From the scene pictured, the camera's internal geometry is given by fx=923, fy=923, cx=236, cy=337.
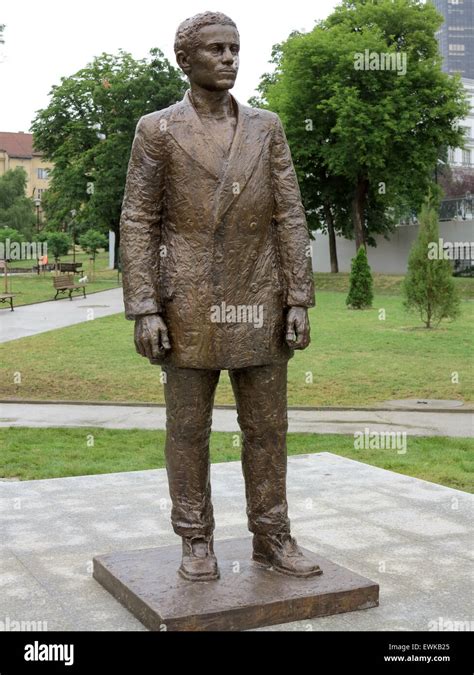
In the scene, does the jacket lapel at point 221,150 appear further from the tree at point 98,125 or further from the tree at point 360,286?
the tree at point 98,125

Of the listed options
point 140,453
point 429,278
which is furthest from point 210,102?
point 429,278

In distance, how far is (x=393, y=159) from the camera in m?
34.6

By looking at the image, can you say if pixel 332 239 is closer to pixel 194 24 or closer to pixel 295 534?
pixel 295 534

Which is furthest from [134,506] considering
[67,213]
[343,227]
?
[67,213]

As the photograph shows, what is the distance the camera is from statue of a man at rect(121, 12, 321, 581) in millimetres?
4438

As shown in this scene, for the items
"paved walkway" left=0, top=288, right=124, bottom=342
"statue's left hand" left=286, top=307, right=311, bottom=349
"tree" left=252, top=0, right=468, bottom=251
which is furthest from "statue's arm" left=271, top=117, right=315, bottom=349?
"tree" left=252, top=0, right=468, bottom=251

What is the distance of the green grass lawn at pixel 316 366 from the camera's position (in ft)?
41.2

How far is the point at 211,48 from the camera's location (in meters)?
4.38

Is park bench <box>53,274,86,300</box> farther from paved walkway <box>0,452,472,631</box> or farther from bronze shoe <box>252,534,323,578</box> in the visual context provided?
bronze shoe <box>252,534,323,578</box>

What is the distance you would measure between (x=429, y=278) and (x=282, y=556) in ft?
50.7

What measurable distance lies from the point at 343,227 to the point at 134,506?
35.1 meters

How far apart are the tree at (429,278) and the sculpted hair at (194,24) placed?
15413 mm

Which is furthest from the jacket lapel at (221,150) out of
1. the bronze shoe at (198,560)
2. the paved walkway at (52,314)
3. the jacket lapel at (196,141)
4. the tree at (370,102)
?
the tree at (370,102)
